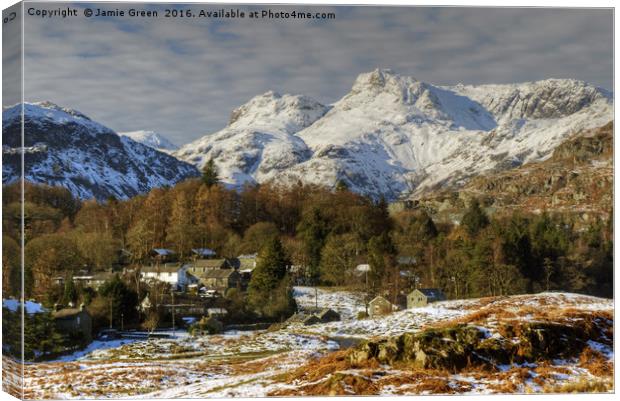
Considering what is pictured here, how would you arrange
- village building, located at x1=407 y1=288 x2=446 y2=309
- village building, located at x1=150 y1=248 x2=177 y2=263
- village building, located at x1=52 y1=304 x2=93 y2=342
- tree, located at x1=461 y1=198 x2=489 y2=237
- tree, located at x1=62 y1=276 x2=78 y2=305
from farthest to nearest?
1. tree, located at x1=461 y1=198 x2=489 y2=237
2. village building, located at x1=150 y1=248 x2=177 y2=263
3. village building, located at x1=407 y1=288 x2=446 y2=309
4. tree, located at x1=62 y1=276 x2=78 y2=305
5. village building, located at x1=52 y1=304 x2=93 y2=342

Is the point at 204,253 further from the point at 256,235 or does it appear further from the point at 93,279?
the point at 93,279

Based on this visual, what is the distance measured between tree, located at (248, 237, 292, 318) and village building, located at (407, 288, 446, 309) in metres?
4.64

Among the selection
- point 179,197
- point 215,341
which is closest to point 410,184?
point 179,197

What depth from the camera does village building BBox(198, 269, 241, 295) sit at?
33.6 m

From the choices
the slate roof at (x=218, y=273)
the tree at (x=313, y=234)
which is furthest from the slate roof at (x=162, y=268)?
the tree at (x=313, y=234)

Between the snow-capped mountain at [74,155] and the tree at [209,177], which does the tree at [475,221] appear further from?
the snow-capped mountain at [74,155]

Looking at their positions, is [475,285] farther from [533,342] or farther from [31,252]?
[31,252]

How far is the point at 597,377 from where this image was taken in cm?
1534

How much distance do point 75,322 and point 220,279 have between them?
14.8m

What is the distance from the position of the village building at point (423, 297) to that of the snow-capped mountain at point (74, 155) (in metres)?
10.5

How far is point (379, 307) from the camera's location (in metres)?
25.8

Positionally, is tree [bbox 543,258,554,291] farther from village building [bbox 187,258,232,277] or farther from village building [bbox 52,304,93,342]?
village building [bbox 52,304,93,342]

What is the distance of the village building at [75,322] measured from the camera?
62.3ft

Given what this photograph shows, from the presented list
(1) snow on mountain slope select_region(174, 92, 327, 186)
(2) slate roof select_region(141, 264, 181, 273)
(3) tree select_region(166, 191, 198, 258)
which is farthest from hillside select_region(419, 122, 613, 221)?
(1) snow on mountain slope select_region(174, 92, 327, 186)
